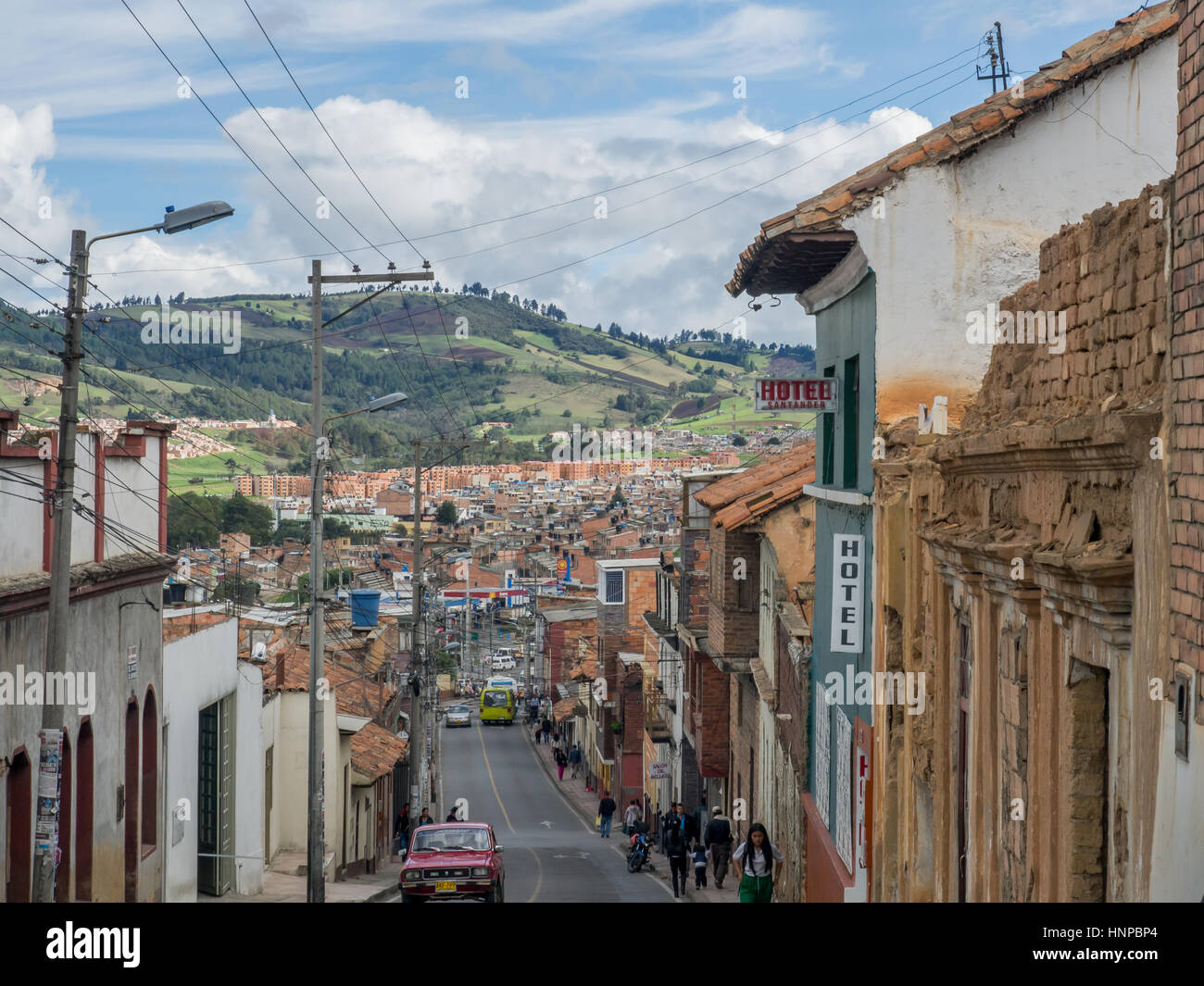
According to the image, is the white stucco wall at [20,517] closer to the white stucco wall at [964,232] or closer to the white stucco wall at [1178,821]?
the white stucco wall at [964,232]

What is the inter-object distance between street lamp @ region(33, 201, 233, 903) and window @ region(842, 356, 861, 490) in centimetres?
750

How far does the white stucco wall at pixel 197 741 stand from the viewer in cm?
2303

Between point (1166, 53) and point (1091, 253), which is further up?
point (1166, 53)

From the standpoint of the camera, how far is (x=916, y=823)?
42.1 feet

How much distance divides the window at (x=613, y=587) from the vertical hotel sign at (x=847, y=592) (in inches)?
1856

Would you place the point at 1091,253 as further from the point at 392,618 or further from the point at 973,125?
the point at 392,618

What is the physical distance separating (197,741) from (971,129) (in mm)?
16101

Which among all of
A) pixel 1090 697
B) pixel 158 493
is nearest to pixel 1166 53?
pixel 1090 697

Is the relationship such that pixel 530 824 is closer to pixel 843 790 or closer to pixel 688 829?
pixel 688 829

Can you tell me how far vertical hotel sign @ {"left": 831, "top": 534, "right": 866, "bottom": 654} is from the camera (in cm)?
1603

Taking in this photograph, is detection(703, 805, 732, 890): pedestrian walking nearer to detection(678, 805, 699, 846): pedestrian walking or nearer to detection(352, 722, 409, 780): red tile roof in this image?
detection(678, 805, 699, 846): pedestrian walking

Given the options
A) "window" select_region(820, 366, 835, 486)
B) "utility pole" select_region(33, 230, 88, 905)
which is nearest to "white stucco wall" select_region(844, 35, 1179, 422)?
"window" select_region(820, 366, 835, 486)

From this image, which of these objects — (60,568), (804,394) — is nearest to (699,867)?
(804,394)
